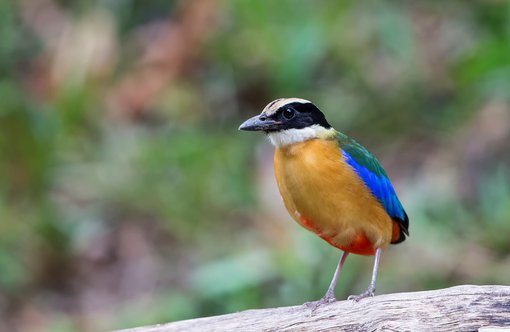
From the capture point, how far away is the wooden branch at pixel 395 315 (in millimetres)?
4020

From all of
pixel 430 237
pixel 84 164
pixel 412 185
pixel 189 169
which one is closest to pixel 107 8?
pixel 84 164

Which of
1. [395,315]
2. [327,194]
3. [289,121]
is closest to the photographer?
[395,315]

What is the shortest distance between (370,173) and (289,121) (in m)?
0.48

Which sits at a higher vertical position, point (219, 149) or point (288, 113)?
point (219, 149)

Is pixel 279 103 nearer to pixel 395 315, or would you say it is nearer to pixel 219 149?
pixel 395 315

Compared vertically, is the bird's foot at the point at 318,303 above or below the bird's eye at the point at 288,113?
below

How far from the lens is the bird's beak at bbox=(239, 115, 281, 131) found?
452 centimetres

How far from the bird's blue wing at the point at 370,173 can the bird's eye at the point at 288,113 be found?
0.94 ft

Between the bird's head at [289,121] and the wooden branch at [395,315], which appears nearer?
the wooden branch at [395,315]

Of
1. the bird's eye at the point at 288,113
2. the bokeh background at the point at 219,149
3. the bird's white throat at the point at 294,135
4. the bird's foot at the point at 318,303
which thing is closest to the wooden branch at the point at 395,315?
the bird's foot at the point at 318,303

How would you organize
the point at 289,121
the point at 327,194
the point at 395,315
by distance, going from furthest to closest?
the point at 289,121 < the point at 327,194 < the point at 395,315

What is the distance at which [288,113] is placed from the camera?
15.0 ft

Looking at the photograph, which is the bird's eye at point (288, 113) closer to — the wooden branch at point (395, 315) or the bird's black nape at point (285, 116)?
the bird's black nape at point (285, 116)

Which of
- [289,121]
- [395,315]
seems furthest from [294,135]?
[395,315]
